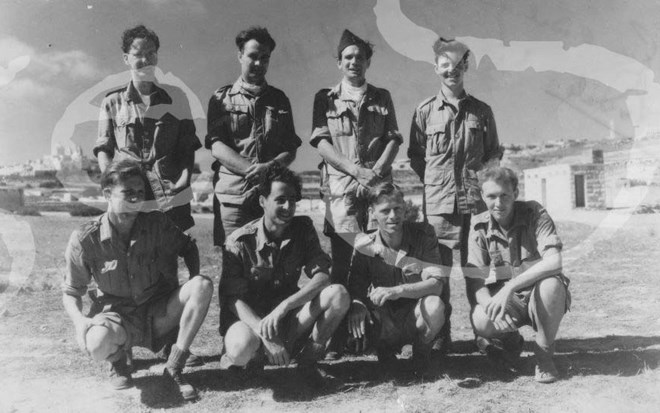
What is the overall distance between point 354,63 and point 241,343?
2.26 m

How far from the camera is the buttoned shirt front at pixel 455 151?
14.2ft

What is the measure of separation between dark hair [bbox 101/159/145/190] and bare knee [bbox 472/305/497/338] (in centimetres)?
241

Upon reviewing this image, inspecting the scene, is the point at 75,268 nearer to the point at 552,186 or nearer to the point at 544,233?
the point at 544,233

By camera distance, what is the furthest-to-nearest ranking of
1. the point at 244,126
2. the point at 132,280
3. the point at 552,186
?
the point at 552,186
the point at 244,126
the point at 132,280

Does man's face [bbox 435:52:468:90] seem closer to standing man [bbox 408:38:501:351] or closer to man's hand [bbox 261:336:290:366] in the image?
standing man [bbox 408:38:501:351]

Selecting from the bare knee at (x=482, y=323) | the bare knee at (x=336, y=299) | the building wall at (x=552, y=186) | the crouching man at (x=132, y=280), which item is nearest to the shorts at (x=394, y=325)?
the bare knee at (x=336, y=299)

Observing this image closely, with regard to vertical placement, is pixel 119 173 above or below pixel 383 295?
above

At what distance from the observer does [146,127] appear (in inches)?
167

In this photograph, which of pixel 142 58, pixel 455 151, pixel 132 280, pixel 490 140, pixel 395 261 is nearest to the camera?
pixel 132 280

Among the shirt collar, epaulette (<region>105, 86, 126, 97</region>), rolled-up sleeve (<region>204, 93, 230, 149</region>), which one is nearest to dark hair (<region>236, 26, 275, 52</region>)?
rolled-up sleeve (<region>204, 93, 230, 149</region>)

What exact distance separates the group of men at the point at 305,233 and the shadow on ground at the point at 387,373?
116 mm

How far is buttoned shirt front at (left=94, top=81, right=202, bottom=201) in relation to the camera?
421cm

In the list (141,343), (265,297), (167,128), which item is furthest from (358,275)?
(167,128)

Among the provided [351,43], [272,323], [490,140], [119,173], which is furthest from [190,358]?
[490,140]
